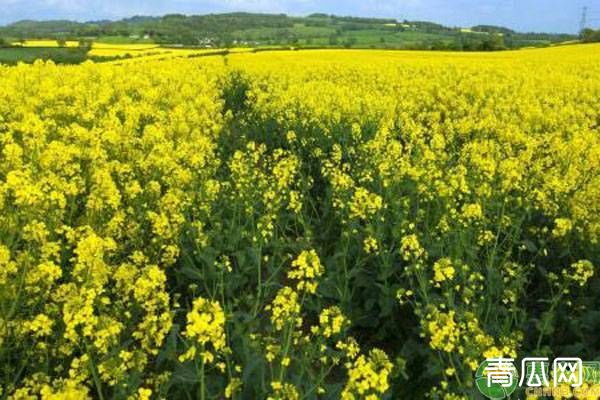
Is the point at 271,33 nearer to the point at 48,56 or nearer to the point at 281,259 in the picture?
the point at 48,56

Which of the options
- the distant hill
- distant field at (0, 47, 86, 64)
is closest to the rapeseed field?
distant field at (0, 47, 86, 64)

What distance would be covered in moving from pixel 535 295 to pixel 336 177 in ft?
7.39

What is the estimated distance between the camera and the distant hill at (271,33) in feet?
243

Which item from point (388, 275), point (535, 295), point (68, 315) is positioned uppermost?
point (68, 315)

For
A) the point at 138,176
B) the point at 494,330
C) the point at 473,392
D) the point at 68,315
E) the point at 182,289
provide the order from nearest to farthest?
the point at 68,315, the point at 473,392, the point at 494,330, the point at 182,289, the point at 138,176

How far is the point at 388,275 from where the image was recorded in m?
4.89

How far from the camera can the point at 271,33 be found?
339ft

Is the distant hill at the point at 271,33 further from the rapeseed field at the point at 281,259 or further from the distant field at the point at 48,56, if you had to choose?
the rapeseed field at the point at 281,259

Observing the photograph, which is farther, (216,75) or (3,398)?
(216,75)

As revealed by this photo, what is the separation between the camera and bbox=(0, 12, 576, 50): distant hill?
74188mm

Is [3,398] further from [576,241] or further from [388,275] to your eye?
[576,241]

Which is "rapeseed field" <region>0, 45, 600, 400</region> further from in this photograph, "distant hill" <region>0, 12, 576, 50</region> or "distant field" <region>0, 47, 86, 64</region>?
"distant hill" <region>0, 12, 576, 50</region>

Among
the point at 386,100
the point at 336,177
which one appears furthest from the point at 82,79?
the point at 336,177

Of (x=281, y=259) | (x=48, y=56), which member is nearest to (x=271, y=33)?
(x=48, y=56)
